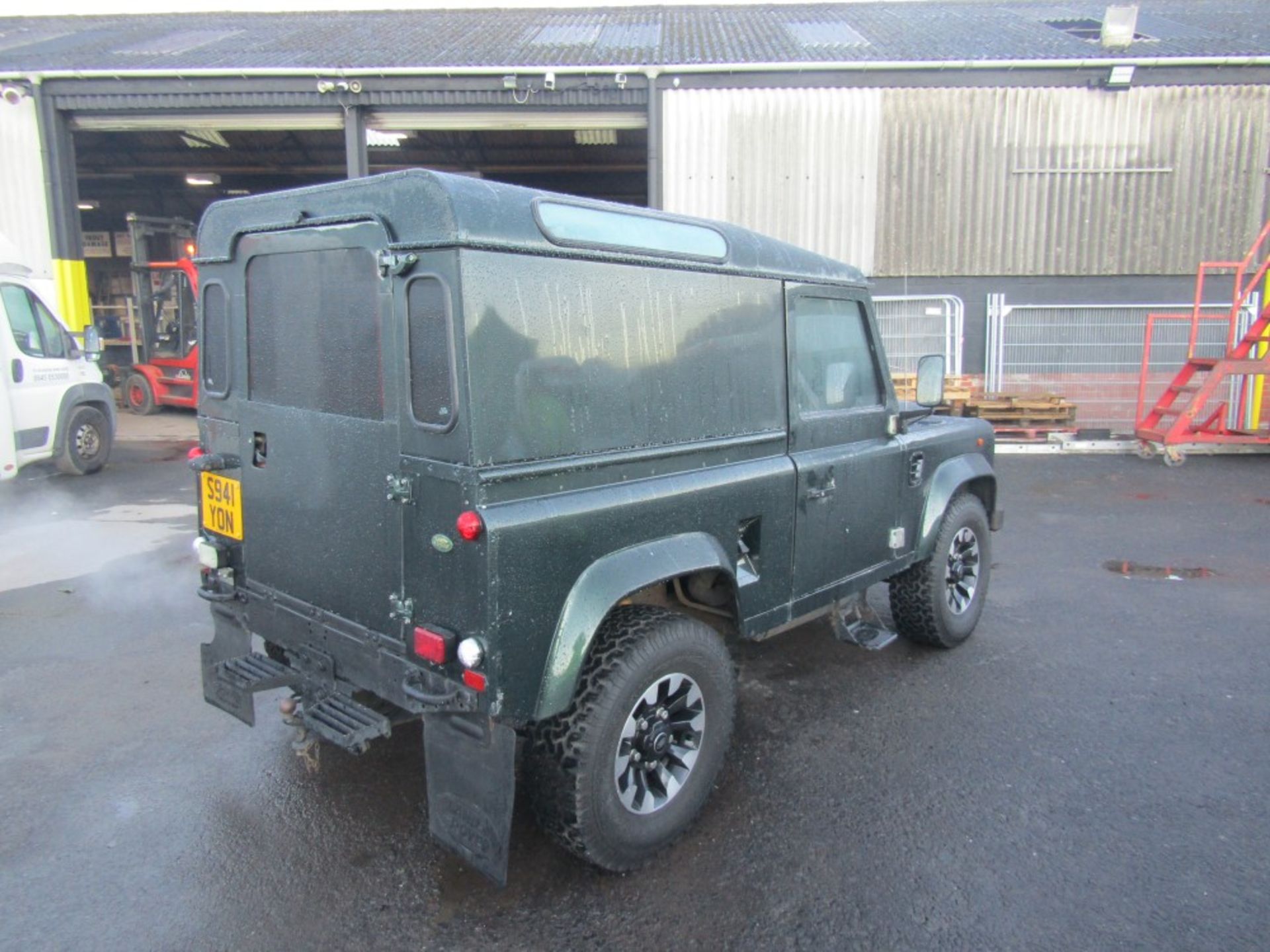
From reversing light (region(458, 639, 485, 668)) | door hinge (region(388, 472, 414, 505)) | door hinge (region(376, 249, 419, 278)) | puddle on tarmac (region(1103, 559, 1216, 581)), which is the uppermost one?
door hinge (region(376, 249, 419, 278))

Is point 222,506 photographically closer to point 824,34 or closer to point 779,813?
point 779,813

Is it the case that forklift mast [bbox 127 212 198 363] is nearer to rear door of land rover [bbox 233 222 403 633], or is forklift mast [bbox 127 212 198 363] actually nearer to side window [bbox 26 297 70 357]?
side window [bbox 26 297 70 357]

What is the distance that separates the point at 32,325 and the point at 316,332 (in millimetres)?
8469

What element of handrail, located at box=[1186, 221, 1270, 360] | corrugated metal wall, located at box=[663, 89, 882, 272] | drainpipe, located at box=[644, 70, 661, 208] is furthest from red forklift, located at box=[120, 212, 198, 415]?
handrail, located at box=[1186, 221, 1270, 360]

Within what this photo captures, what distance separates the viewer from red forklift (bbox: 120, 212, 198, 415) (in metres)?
16.4

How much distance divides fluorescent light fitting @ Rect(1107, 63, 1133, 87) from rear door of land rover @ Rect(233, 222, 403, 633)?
14557 mm

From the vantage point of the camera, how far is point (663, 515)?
10.00 ft

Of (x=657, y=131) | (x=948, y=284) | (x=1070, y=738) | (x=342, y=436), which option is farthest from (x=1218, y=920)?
(x=657, y=131)

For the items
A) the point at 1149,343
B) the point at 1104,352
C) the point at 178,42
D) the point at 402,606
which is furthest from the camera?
the point at 178,42

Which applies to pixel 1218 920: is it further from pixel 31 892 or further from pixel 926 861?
pixel 31 892

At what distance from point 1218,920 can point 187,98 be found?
55.1 ft

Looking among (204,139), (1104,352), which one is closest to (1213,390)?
(1104,352)

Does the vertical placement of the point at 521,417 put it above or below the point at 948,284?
below

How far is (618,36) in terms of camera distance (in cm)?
1620
